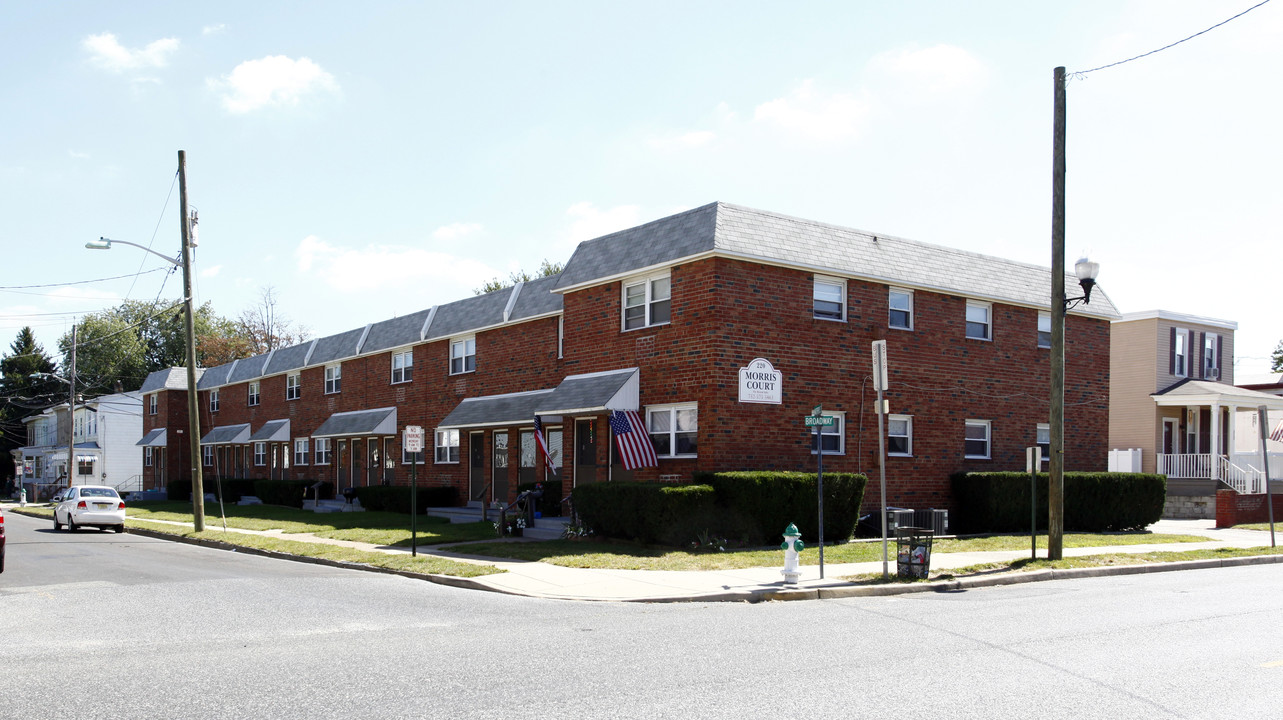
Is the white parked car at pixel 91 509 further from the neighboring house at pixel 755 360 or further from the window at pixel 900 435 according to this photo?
the window at pixel 900 435

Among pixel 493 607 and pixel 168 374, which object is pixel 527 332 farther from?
pixel 168 374

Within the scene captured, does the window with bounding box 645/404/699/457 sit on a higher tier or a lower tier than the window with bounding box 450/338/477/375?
lower

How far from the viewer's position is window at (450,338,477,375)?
29.4 metres

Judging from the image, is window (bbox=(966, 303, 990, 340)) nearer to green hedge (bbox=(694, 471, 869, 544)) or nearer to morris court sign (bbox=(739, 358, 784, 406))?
morris court sign (bbox=(739, 358, 784, 406))

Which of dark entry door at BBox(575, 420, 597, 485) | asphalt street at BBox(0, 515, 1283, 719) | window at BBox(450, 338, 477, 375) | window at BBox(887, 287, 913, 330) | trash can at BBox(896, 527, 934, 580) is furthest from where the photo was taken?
window at BBox(450, 338, 477, 375)

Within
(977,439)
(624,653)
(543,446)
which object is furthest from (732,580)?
(977,439)

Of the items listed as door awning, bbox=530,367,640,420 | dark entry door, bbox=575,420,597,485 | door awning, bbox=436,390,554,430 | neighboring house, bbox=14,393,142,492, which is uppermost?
door awning, bbox=530,367,640,420

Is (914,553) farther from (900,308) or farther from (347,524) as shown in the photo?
(347,524)

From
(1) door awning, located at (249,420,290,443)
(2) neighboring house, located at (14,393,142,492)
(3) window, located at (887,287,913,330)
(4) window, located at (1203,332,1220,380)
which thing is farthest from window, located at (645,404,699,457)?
(2) neighboring house, located at (14,393,142,492)

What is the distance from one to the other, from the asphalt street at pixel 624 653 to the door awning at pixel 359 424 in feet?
60.5

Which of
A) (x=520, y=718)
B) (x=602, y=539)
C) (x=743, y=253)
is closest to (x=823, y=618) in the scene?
(x=520, y=718)

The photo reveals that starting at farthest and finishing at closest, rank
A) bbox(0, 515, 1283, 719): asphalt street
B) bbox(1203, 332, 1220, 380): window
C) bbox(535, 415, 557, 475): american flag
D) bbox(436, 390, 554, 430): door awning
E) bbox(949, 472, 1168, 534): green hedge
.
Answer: bbox(1203, 332, 1220, 380): window, bbox(436, 390, 554, 430): door awning, bbox(535, 415, 557, 475): american flag, bbox(949, 472, 1168, 534): green hedge, bbox(0, 515, 1283, 719): asphalt street

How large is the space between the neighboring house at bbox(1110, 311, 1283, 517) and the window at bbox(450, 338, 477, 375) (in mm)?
22293

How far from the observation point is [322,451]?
3841 centimetres
